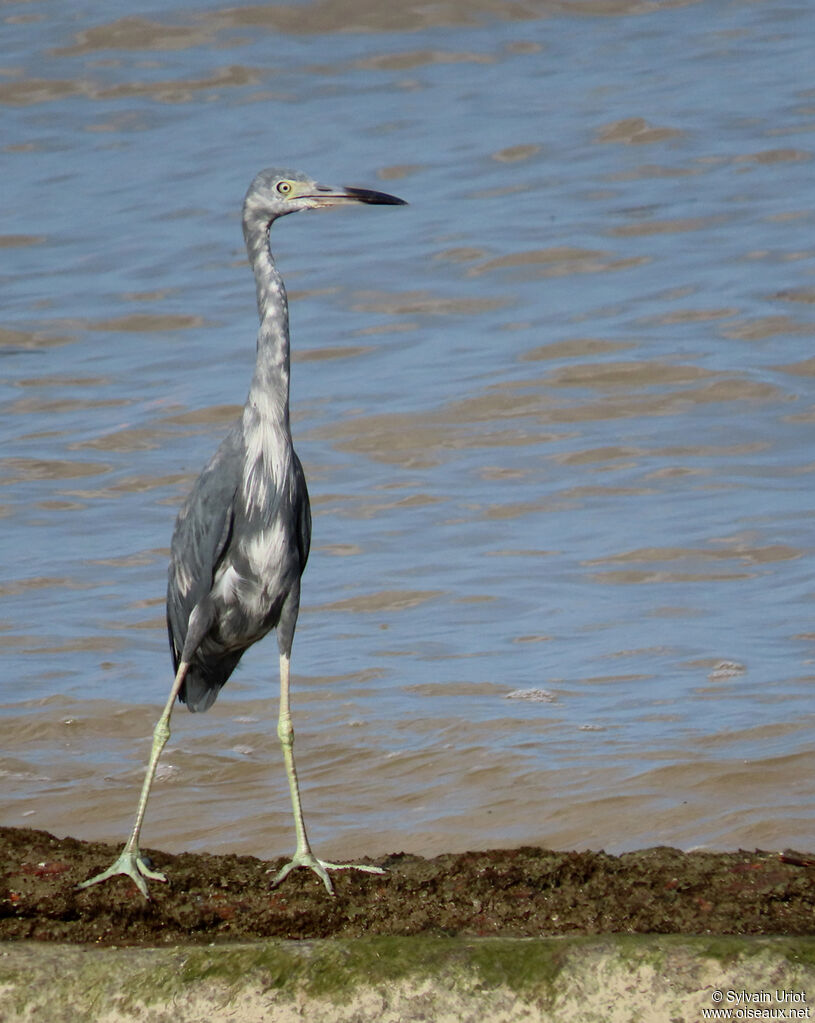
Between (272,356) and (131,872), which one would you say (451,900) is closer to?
(131,872)

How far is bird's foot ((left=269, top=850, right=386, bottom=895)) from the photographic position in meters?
4.82

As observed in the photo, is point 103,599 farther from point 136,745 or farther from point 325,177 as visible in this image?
point 325,177

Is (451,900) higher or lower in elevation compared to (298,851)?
higher

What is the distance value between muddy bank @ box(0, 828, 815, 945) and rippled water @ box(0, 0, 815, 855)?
1820mm

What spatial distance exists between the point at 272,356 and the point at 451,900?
197cm

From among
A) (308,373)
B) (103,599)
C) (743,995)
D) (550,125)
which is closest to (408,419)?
(308,373)

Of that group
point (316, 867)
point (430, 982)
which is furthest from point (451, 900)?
point (430, 982)

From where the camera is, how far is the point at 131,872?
15.6ft

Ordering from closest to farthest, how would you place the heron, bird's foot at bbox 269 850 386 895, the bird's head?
bird's foot at bbox 269 850 386 895 < the heron < the bird's head

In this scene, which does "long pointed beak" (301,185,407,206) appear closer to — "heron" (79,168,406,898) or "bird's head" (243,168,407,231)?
"bird's head" (243,168,407,231)

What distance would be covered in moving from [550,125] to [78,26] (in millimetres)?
6605

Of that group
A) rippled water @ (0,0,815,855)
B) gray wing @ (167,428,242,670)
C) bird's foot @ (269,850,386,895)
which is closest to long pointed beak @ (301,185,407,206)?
gray wing @ (167,428,242,670)

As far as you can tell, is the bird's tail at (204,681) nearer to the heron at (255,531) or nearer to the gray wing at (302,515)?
the heron at (255,531)

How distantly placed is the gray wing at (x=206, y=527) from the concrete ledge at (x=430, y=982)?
1.74 m
